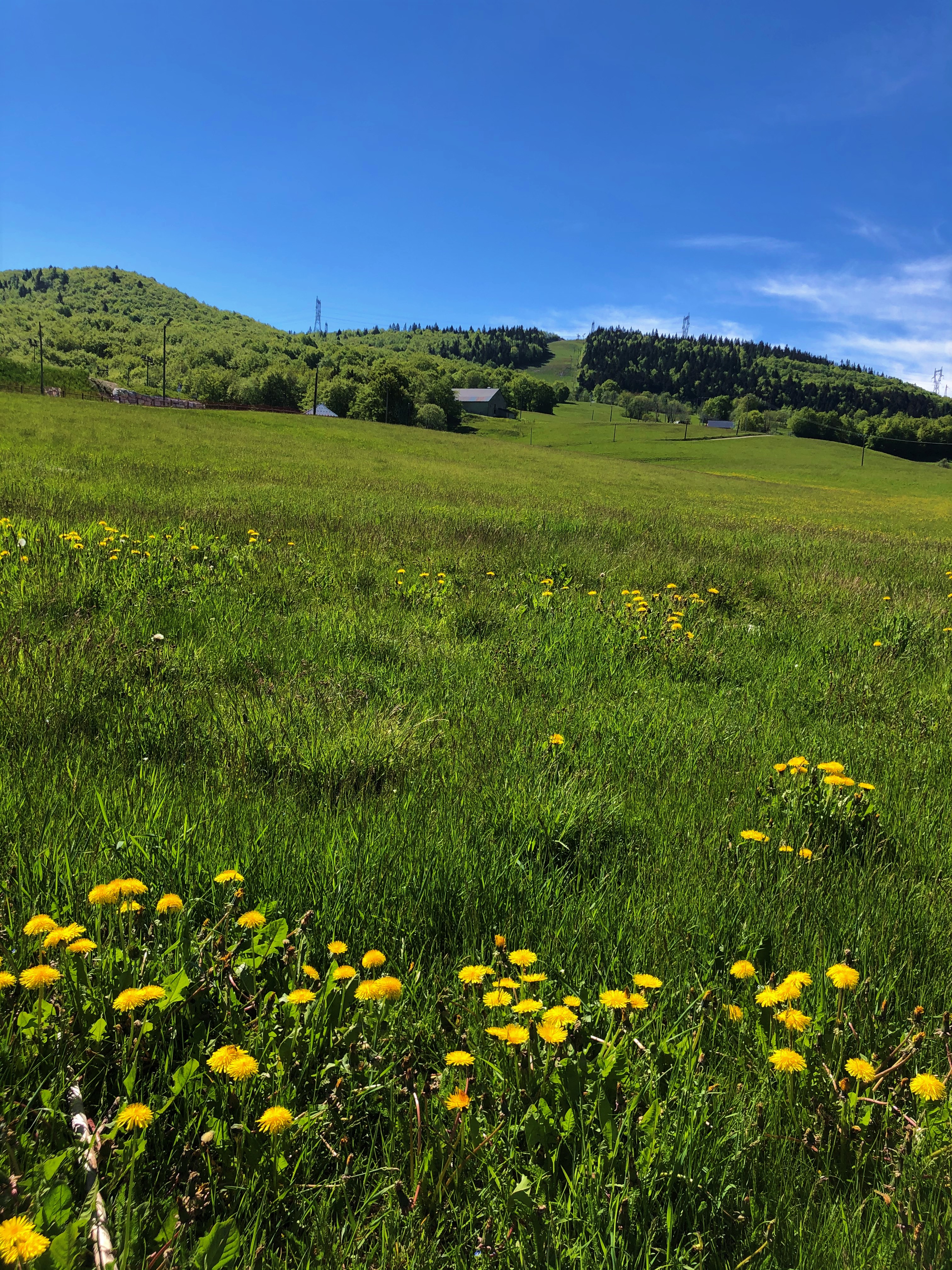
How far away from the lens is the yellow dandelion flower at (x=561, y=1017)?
1536 mm

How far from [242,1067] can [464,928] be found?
37.3 inches

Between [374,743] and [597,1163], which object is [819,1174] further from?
[374,743]

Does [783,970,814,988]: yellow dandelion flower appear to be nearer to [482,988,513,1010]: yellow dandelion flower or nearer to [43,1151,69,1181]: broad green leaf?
[482,988,513,1010]: yellow dandelion flower

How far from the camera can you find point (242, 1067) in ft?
4.40

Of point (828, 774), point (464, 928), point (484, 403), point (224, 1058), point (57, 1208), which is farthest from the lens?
point (484, 403)

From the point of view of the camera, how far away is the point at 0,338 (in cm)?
12900

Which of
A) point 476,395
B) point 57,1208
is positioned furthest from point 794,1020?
point 476,395

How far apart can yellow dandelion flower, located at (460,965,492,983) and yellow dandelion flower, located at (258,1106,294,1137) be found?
0.50m

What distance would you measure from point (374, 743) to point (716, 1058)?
199cm

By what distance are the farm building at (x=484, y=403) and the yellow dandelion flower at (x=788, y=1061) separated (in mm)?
147128

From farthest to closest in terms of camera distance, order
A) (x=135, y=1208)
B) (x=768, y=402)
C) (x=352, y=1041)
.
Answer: (x=768, y=402) → (x=352, y=1041) → (x=135, y=1208)

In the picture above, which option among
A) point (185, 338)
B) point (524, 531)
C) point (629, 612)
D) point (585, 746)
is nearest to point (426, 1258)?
point (585, 746)

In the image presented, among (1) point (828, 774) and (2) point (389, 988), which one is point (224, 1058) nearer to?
(2) point (389, 988)

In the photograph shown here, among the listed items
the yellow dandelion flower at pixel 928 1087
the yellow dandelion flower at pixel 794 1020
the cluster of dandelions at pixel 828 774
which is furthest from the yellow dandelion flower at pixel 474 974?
the cluster of dandelions at pixel 828 774
